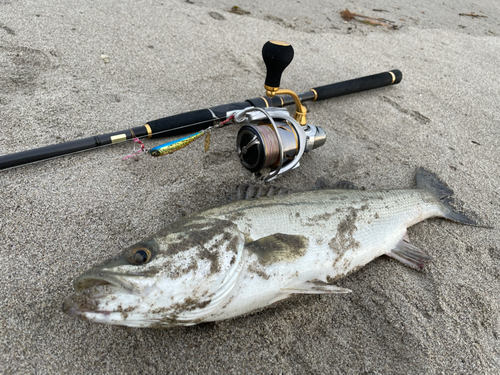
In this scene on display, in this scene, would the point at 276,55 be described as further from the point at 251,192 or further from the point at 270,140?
the point at 251,192

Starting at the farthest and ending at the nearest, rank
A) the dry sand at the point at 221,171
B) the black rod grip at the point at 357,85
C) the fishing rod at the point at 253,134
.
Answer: the black rod grip at the point at 357,85, the fishing rod at the point at 253,134, the dry sand at the point at 221,171

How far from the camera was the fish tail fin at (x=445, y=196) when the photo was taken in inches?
114

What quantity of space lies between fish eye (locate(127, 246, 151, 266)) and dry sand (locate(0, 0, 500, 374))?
500 millimetres

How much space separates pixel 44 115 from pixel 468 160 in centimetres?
433

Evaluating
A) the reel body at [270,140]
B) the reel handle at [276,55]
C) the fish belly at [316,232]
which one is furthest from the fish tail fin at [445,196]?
the reel handle at [276,55]

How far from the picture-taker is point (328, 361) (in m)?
1.92

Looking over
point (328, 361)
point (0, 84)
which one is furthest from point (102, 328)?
point (0, 84)

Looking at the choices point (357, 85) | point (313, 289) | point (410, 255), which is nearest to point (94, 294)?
point (313, 289)

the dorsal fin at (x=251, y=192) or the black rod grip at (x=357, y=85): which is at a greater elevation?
the black rod grip at (x=357, y=85)

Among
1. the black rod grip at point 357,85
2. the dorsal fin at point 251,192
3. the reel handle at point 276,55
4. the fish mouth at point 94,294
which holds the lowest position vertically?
the dorsal fin at point 251,192

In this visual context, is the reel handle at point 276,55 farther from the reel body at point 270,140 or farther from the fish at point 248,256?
the fish at point 248,256

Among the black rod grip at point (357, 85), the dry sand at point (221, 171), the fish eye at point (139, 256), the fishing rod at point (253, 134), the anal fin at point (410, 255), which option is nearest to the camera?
the fish eye at point (139, 256)

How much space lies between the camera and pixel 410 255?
2.51 meters

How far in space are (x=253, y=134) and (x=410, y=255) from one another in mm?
1532
